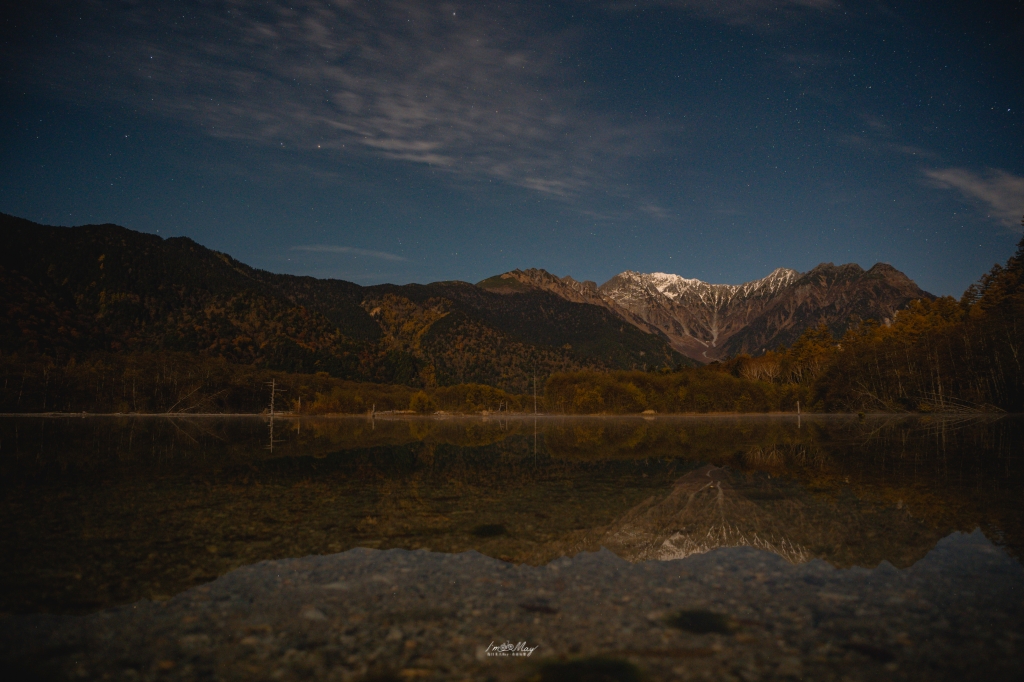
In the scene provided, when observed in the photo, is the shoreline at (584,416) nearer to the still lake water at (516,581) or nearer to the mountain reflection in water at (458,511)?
the mountain reflection in water at (458,511)

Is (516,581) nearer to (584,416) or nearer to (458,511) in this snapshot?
(458,511)

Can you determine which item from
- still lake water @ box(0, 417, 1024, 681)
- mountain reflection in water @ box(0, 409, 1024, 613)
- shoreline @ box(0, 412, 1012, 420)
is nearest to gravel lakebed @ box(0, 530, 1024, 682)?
still lake water @ box(0, 417, 1024, 681)

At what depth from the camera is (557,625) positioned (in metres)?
6.24

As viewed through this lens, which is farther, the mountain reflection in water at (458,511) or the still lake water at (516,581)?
the mountain reflection in water at (458,511)

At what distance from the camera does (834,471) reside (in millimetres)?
20234

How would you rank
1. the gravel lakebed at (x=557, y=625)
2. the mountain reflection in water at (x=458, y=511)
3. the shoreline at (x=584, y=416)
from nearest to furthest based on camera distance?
the gravel lakebed at (x=557, y=625), the mountain reflection in water at (x=458, y=511), the shoreline at (x=584, y=416)

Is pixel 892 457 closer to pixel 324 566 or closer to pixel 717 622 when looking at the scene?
pixel 717 622

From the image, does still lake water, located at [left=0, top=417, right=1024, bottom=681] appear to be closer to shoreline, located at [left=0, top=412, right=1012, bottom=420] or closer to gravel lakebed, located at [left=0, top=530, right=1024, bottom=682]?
gravel lakebed, located at [left=0, top=530, right=1024, bottom=682]

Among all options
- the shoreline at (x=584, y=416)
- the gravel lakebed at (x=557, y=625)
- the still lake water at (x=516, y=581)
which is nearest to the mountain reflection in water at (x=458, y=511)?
the still lake water at (x=516, y=581)

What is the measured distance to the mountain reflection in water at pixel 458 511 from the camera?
893cm

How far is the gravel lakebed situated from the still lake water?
0.03 metres

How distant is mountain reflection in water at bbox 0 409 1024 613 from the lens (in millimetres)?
8930

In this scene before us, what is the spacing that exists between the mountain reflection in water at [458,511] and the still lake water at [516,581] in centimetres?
9

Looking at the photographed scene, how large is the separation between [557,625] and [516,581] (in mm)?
1730
